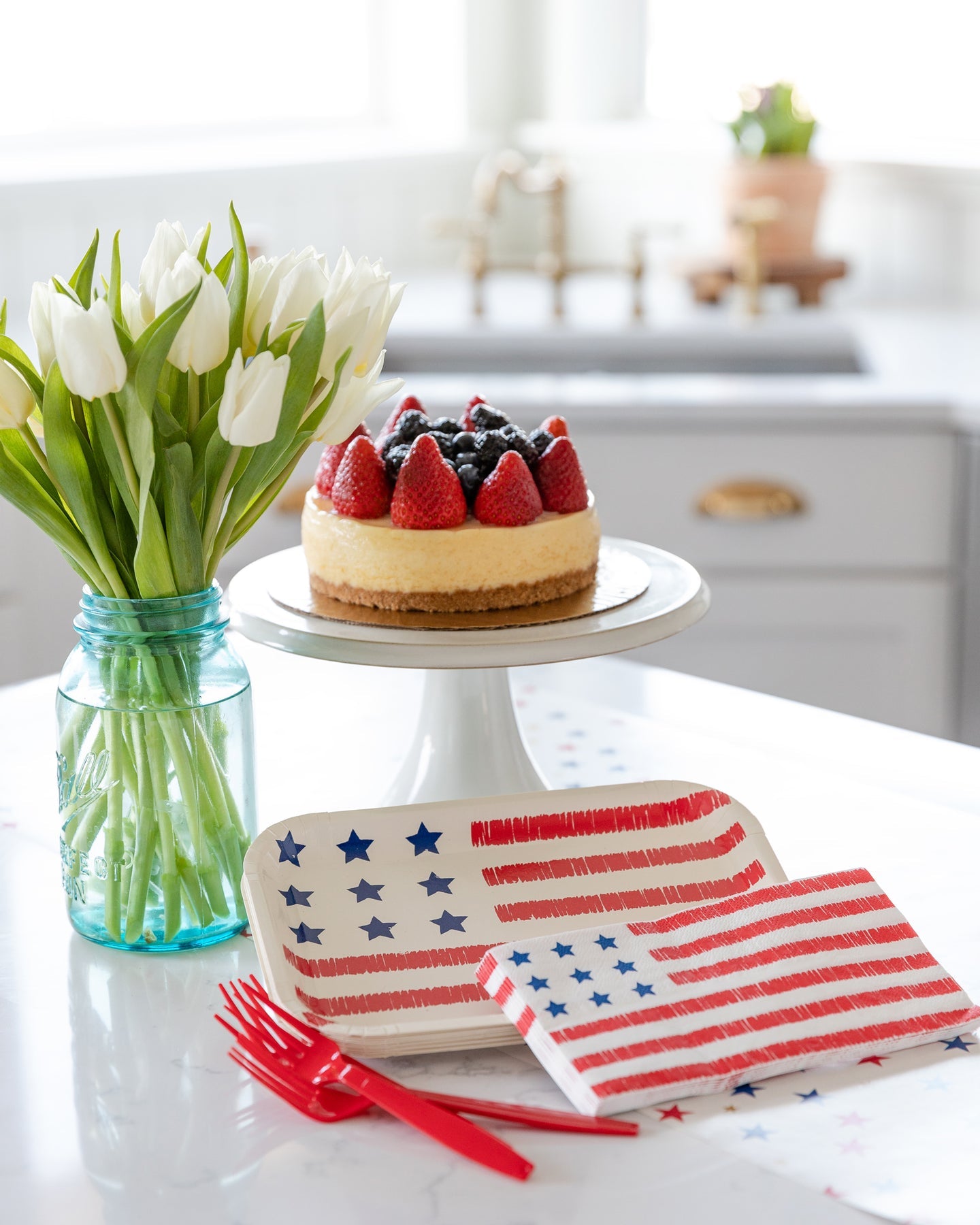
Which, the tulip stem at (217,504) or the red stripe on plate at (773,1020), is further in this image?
the tulip stem at (217,504)

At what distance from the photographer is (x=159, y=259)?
75 centimetres

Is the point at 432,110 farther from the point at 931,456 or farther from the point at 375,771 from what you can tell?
the point at 375,771

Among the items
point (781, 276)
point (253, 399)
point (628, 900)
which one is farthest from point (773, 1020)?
point (781, 276)

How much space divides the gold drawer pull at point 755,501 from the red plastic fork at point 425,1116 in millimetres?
1482

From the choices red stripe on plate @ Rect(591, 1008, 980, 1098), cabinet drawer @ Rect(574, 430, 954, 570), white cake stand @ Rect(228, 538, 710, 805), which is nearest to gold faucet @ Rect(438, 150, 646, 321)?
cabinet drawer @ Rect(574, 430, 954, 570)

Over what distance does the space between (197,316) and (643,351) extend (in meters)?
1.89

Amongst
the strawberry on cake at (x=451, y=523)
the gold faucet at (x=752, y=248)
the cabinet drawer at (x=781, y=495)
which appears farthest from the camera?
the gold faucet at (x=752, y=248)

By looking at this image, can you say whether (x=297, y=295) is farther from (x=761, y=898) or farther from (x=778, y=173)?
(x=778, y=173)

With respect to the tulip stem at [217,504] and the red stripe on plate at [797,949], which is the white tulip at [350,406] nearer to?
the tulip stem at [217,504]

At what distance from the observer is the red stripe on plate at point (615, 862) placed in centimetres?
83

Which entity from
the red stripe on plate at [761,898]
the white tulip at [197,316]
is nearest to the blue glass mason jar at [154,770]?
the white tulip at [197,316]

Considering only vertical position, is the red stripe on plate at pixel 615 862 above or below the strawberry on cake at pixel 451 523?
below

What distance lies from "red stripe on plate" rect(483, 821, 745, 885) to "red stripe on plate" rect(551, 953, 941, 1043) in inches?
5.2

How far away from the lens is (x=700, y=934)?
2.44 ft
